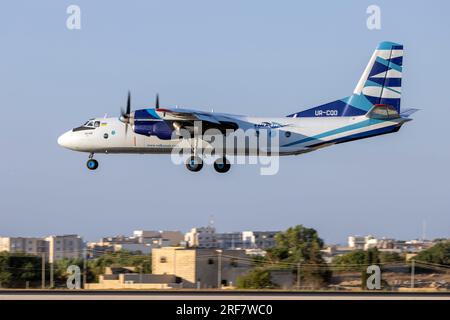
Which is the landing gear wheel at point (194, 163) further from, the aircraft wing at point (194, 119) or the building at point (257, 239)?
the building at point (257, 239)

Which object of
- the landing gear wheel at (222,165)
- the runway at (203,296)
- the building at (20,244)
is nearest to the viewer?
the runway at (203,296)

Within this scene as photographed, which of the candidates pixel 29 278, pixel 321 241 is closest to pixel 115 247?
pixel 321 241

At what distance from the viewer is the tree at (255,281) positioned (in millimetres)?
34688

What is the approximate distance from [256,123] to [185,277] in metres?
7.75

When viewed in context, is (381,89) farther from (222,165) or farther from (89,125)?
(89,125)

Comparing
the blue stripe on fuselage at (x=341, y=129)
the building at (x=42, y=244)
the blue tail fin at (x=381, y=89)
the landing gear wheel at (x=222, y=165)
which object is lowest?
the building at (x=42, y=244)

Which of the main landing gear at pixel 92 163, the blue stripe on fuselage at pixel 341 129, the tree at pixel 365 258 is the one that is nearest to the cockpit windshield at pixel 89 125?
the main landing gear at pixel 92 163

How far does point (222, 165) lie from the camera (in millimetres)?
40938

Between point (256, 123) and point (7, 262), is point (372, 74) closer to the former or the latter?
point (256, 123)

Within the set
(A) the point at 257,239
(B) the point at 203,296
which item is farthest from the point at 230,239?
(B) the point at 203,296

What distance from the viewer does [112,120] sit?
133 feet

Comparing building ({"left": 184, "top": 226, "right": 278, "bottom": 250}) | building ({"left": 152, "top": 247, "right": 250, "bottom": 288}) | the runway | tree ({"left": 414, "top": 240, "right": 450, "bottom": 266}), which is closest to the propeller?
building ({"left": 152, "top": 247, "right": 250, "bottom": 288})

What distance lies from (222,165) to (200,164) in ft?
3.94

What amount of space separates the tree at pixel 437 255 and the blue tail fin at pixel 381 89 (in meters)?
12.4
